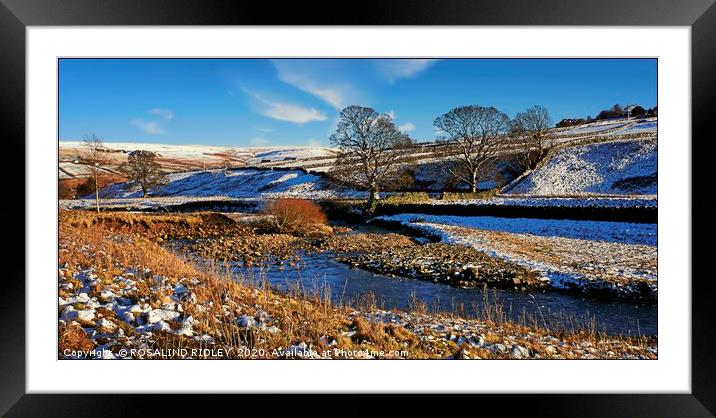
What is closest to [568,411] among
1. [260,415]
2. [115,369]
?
[260,415]

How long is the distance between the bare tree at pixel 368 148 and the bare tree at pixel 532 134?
1472mm

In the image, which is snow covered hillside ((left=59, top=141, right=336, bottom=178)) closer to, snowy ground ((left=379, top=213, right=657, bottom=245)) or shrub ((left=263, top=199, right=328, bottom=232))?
shrub ((left=263, top=199, right=328, bottom=232))

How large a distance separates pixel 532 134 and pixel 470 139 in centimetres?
87

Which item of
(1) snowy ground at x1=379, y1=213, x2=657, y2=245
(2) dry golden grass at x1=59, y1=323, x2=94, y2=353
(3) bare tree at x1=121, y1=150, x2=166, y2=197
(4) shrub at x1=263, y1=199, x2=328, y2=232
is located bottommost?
(2) dry golden grass at x1=59, y1=323, x2=94, y2=353

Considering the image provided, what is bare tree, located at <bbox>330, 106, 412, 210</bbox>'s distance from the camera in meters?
4.16

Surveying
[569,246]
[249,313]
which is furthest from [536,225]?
[249,313]

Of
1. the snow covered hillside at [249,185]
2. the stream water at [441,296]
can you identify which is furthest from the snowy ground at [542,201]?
the snow covered hillside at [249,185]

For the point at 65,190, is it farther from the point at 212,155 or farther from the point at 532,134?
the point at 532,134

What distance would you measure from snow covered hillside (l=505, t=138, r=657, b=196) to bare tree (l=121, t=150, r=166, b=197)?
546cm

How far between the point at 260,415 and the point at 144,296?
1.55 meters

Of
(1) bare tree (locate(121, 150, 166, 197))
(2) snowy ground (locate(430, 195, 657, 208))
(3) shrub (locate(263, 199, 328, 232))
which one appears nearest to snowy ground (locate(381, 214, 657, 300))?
(2) snowy ground (locate(430, 195, 657, 208))

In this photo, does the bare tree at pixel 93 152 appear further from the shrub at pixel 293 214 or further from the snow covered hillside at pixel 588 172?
the snow covered hillside at pixel 588 172

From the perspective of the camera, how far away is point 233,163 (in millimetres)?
4926

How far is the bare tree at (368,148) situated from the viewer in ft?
13.6
